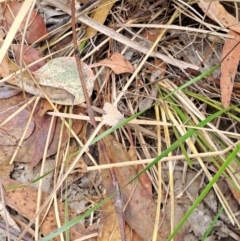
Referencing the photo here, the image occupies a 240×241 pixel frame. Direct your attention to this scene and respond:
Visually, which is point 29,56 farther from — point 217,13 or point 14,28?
point 217,13

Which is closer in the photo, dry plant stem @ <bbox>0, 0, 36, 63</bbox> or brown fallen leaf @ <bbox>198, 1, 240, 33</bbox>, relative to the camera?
dry plant stem @ <bbox>0, 0, 36, 63</bbox>

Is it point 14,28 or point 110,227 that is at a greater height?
point 14,28

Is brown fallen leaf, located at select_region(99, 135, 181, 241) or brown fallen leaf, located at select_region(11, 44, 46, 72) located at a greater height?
brown fallen leaf, located at select_region(11, 44, 46, 72)

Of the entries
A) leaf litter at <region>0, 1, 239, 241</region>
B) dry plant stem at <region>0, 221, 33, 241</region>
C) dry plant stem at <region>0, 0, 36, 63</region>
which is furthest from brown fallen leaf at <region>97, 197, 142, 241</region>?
dry plant stem at <region>0, 0, 36, 63</region>

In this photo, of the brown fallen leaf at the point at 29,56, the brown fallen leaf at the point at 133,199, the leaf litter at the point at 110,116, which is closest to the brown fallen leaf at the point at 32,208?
the leaf litter at the point at 110,116

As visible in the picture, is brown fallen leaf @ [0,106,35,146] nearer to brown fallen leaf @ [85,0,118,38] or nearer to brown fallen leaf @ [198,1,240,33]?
brown fallen leaf @ [85,0,118,38]

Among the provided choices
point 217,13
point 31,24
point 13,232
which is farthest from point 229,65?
point 13,232
